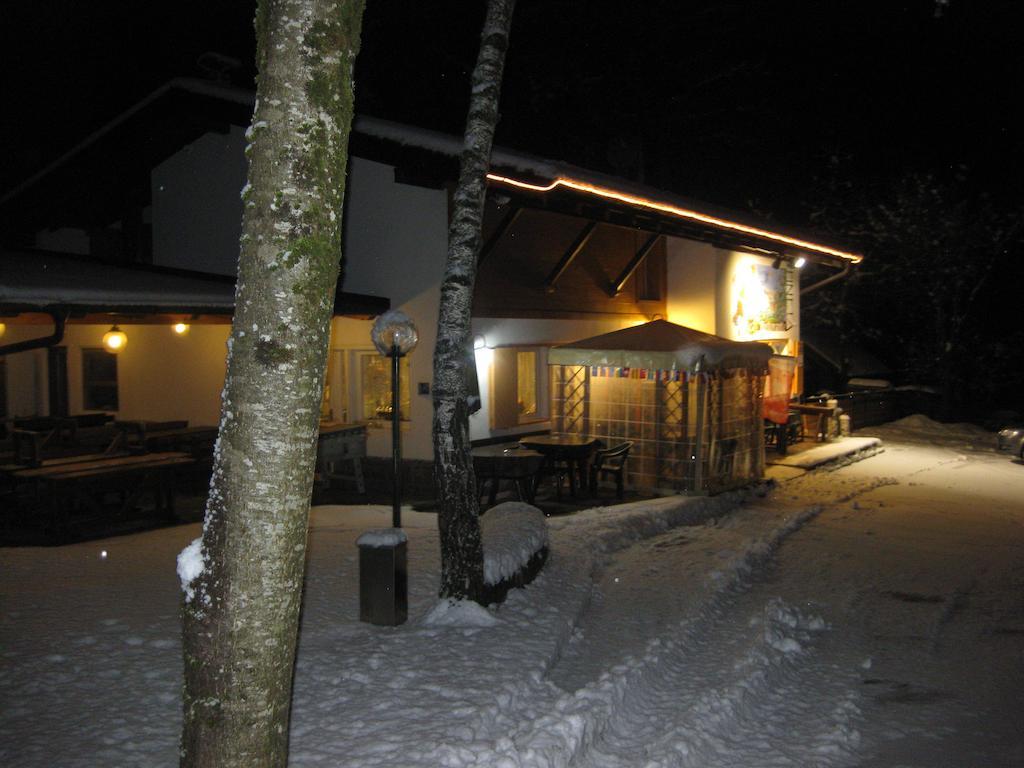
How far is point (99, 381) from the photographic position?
680 inches

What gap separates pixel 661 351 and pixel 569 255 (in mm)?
3073

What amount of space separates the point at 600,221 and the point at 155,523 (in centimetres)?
882

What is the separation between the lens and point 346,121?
3092 mm

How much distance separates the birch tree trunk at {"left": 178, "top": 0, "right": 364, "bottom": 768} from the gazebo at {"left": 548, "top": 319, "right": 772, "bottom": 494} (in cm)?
1062

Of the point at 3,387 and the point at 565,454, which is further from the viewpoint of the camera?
the point at 3,387

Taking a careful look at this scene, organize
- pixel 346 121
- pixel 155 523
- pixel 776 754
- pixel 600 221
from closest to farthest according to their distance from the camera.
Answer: pixel 346 121, pixel 776 754, pixel 155 523, pixel 600 221

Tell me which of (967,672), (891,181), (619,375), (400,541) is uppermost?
(891,181)

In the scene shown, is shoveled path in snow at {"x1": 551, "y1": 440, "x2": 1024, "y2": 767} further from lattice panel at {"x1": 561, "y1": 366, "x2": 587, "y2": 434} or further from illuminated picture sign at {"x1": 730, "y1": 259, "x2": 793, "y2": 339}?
illuminated picture sign at {"x1": 730, "y1": 259, "x2": 793, "y2": 339}

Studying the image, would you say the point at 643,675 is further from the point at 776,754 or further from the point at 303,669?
the point at 303,669

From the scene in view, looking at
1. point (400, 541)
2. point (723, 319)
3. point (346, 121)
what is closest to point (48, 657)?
point (400, 541)

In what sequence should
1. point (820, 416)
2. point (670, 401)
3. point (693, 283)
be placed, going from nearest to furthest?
1. point (670, 401)
2. point (693, 283)
3. point (820, 416)

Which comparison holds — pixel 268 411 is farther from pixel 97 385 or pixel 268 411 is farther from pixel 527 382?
pixel 97 385

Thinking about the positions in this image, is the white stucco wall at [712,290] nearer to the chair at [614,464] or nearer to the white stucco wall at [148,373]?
the chair at [614,464]

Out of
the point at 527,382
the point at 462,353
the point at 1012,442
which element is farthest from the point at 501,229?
the point at 1012,442
